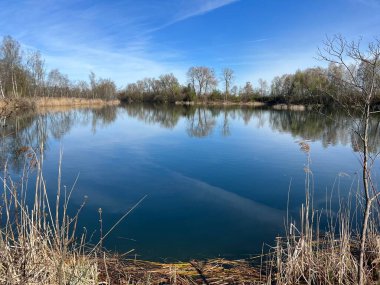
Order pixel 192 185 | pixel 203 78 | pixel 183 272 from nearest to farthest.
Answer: pixel 183 272
pixel 192 185
pixel 203 78

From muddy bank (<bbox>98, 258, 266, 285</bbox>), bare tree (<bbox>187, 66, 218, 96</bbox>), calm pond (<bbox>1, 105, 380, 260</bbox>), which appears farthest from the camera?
bare tree (<bbox>187, 66, 218, 96</bbox>)

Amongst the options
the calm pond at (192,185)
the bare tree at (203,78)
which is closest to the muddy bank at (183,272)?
the calm pond at (192,185)

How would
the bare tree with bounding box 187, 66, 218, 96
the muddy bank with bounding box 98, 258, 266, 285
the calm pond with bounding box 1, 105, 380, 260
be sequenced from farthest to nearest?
the bare tree with bounding box 187, 66, 218, 96, the calm pond with bounding box 1, 105, 380, 260, the muddy bank with bounding box 98, 258, 266, 285

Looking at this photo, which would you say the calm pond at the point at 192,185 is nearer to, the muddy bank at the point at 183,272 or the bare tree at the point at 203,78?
the muddy bank at the point at 183,272

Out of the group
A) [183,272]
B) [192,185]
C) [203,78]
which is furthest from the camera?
[203,78]

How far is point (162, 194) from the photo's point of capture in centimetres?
614

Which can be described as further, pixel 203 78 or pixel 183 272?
pixel 203 78

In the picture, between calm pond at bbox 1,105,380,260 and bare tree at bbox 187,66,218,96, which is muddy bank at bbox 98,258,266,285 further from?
bare tree at bbox 187,66,218,96

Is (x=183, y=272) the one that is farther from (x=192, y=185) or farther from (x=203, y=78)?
(x=203, y=78)

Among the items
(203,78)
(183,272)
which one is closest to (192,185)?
(183,272)

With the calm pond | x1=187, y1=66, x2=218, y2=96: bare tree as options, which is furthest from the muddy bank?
x1=187, y1=66, x2=218, y2=96: bare tree

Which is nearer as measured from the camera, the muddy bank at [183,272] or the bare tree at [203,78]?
the muddy bank at [183,272]

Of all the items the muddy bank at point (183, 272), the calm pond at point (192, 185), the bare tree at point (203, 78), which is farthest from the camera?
the bare tree at point (203, 78)

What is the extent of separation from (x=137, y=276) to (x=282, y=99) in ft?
155
